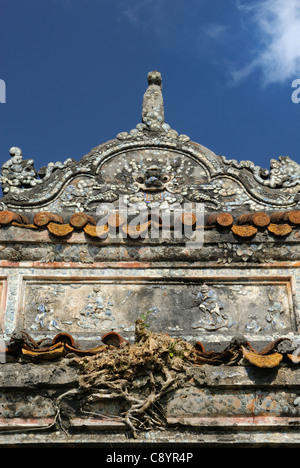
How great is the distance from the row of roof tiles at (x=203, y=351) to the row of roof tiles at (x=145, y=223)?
1843mm

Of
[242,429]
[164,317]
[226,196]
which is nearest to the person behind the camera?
[242,429]

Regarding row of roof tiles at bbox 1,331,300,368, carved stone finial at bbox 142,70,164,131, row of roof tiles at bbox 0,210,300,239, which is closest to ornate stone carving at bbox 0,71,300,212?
carved stone finial at bbox 142,70,164,131

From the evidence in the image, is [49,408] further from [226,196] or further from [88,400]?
[226,196]

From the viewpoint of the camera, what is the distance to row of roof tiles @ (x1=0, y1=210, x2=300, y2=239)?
969 cm

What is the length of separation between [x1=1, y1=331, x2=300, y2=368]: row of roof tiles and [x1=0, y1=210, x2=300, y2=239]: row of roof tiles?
72.6 inches

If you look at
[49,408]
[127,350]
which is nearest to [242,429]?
[127,350]

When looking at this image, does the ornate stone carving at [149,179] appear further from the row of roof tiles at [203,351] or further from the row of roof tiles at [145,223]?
the row of roof tiles at [203,351]

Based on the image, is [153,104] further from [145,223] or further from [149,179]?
[145,223]

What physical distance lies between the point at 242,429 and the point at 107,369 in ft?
5.25

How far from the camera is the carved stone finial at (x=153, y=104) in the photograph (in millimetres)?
11273

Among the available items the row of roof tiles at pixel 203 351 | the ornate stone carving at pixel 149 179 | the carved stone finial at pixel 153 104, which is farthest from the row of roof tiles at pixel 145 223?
the carved stone finial at pixel 153 104

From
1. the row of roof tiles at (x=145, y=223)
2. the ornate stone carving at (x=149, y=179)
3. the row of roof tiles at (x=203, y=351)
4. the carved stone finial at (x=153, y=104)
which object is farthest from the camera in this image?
the carved stone finial at (x=153, y=104)

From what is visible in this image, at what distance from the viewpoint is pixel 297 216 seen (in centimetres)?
974

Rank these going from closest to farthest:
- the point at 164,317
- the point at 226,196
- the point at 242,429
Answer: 1. the point at 242,429
2. the point at 164,317
3. the point at 226,196
